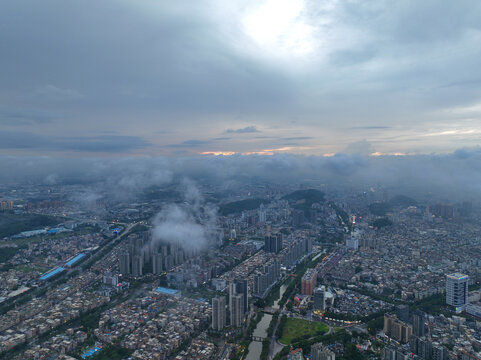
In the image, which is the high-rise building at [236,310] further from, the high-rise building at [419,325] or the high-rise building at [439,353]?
the high-rise building at [439,353]

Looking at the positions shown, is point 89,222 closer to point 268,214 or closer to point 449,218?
point 268,214

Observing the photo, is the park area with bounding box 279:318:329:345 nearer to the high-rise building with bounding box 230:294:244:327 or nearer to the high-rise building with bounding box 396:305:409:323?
the high-rise building with bounding box 230:294:244:327

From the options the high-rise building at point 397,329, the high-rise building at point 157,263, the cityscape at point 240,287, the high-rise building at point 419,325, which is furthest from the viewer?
the high-rise building at point 157,263

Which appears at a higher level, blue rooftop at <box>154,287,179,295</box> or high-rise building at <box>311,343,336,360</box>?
high-rise building at <box>311,343,336,360</box>

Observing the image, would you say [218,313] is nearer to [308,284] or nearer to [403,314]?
[308,284]

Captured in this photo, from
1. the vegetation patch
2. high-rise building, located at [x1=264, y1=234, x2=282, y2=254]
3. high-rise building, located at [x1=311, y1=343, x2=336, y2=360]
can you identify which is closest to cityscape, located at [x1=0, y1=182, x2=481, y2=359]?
high-rise building, located at [x1=311, y1=343, x2=336, y2=360]

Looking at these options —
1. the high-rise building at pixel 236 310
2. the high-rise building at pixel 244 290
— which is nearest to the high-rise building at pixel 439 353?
the high-rise building at pixel 236 310

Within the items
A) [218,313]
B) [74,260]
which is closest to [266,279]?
[218,313]

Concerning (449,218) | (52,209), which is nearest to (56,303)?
(52,209)
